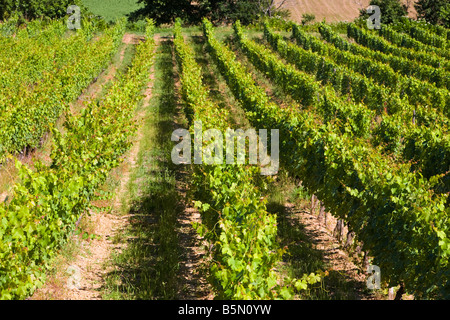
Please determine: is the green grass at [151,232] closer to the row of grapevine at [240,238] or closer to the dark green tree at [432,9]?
the row of grapevine at [240,238]

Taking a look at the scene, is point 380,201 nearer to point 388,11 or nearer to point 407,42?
point 407,42

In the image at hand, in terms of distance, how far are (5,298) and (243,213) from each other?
308cm

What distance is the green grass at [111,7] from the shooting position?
58812 mm

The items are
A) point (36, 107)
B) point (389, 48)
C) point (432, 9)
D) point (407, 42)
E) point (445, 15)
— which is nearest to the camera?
point (36, 107)

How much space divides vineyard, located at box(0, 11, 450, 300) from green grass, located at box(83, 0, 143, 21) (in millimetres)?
43811

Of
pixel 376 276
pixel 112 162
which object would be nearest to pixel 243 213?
pixel 376 276

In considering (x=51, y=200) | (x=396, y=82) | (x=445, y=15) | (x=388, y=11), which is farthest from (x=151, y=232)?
(x=445, y=15)

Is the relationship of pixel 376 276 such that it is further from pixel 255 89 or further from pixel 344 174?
pixel 255 89

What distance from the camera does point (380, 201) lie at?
7066mm

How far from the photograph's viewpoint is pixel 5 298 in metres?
4.86

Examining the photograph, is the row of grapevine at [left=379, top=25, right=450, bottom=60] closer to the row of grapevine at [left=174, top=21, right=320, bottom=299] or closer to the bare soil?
the bare soil

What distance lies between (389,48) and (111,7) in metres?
44.9


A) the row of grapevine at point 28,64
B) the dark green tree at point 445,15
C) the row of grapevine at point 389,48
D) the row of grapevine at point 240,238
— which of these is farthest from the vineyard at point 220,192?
the dark green tree at point 445,15

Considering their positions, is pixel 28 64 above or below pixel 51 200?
below
